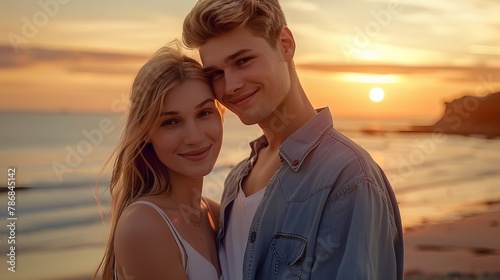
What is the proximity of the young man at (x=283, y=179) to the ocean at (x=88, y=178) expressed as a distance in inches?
24.3

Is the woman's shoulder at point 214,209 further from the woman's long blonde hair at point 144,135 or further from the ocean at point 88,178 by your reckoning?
the ocean at point 88,178

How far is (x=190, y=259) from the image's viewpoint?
9.46ft

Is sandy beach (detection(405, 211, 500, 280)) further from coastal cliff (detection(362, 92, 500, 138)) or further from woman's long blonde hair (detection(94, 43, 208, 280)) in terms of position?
coastal cliff (detection(362, 92, 500, 138))

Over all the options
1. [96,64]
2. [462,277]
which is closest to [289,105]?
[462,277]

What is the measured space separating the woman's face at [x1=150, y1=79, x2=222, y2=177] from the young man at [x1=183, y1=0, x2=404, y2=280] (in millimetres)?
99

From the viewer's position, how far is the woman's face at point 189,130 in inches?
115

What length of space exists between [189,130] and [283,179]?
0.46 m

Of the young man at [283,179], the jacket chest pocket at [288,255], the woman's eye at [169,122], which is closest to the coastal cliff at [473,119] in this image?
the young man at [283,179]

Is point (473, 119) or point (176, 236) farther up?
point (473, 119)

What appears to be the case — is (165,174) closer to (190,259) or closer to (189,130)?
(189,130)

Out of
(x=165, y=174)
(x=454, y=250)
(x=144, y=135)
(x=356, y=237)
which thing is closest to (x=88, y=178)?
(x=454, y=250)

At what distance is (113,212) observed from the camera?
3.04m

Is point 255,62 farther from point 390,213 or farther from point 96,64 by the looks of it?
point 96,64

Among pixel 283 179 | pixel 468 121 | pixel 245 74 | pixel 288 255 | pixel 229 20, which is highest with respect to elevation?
pixel 468 121
